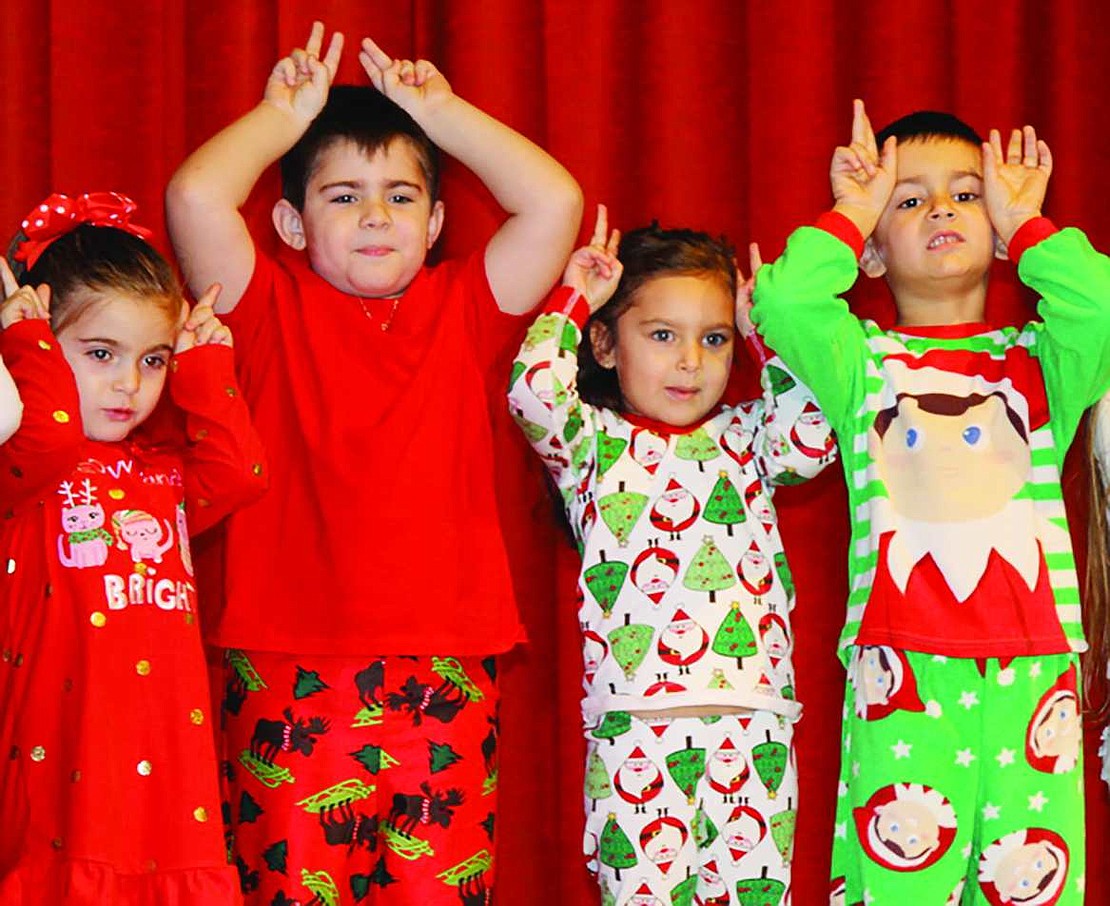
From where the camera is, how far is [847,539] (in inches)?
107

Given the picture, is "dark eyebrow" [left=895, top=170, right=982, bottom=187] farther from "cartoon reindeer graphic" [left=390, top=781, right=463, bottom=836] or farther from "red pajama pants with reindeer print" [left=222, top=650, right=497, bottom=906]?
"cartoon reindeer graphic" [left=390, top=781, right=463, bottom=836]

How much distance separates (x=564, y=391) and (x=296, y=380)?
0.38 metres

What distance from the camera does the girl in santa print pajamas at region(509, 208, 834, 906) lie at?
2176mm

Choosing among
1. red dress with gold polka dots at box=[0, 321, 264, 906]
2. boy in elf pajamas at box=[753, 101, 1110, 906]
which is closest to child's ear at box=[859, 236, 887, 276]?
boy in elf pajamas at box=[753, 101, 1110, 906]

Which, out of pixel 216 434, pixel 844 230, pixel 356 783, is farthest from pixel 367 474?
pixel 844 230

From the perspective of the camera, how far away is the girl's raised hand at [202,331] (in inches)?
84.2

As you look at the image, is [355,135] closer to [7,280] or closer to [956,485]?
[7,280]

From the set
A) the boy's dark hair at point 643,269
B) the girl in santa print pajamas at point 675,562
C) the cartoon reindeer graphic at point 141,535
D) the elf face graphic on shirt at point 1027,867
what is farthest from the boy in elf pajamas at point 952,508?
the cartoon reindeer graphic at point 141,535

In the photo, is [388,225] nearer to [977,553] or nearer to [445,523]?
[445,523]

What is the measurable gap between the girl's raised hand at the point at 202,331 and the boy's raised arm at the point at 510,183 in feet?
1.38

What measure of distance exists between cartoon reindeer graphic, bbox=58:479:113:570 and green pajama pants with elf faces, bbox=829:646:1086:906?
3.44 ft

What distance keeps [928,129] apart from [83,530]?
53.7 inches

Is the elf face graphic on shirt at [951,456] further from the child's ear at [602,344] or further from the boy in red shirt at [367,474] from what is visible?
the boy in red shirt at [367,474]

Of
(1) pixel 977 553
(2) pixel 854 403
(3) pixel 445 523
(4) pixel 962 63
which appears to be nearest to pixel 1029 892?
(1) pixel 977 553
